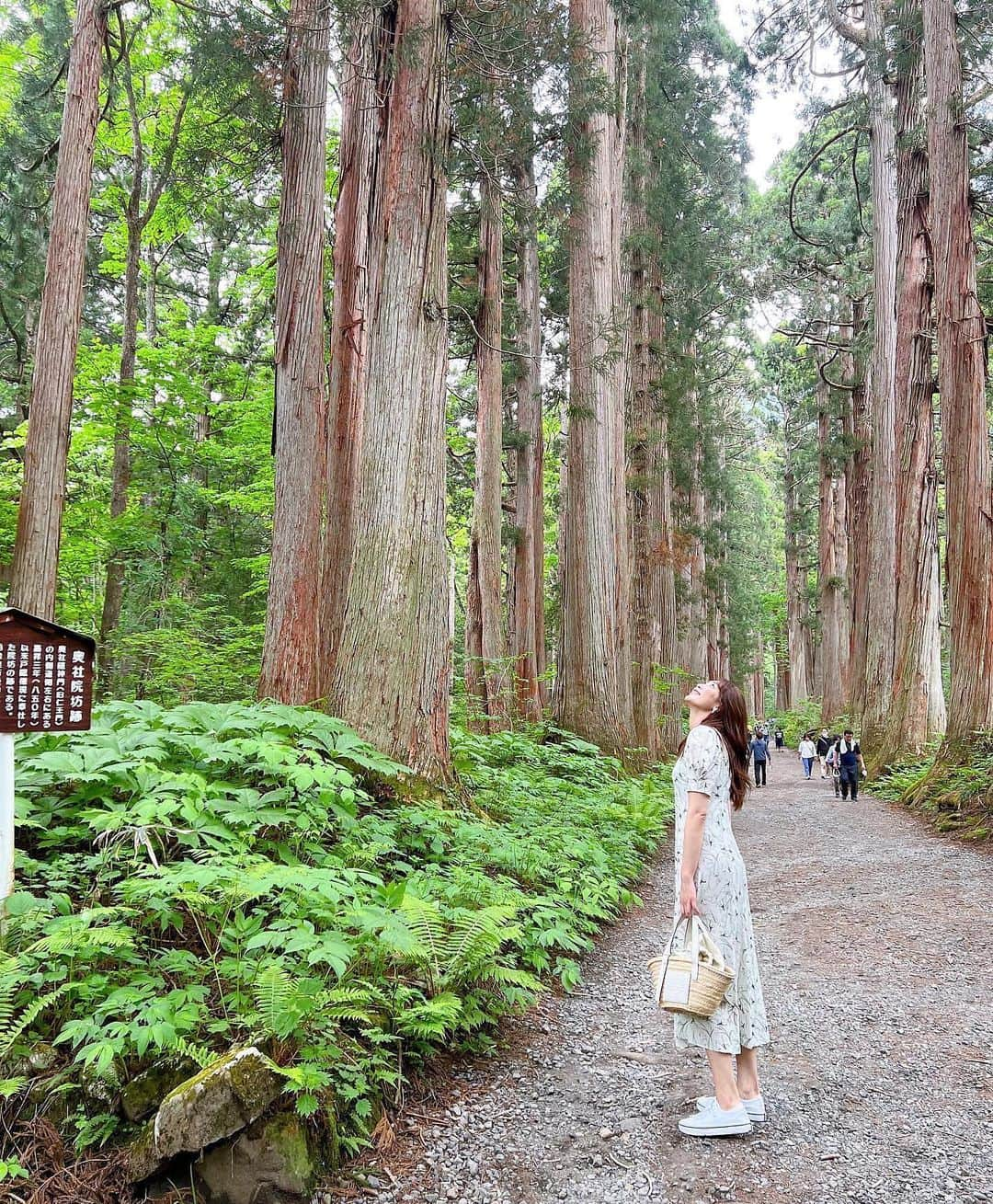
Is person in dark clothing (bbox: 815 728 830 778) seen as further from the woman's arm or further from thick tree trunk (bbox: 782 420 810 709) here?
the woman's arm

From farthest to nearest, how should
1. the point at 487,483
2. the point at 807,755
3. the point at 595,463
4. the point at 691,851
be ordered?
the point at 807,755 → the point at 487,483 → the point at 595,463 → the point at 691,851

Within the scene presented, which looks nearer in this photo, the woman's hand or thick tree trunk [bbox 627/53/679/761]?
the woman's hand

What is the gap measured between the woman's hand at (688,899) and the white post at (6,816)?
2.57 metres

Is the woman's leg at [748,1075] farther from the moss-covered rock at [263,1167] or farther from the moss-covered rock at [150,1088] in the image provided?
the moss-covered rock at [150,1088]

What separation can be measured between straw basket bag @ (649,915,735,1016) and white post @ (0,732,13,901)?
253cm

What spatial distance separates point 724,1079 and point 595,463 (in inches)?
382

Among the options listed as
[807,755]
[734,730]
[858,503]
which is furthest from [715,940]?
[858,503]

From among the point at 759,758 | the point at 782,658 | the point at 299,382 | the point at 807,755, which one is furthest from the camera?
the point at 782,658

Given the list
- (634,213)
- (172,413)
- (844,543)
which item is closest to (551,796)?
(172,413)

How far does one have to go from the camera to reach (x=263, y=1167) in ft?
8.45

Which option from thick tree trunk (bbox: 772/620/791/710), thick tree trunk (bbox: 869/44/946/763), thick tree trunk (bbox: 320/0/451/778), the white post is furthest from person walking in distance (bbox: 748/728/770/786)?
thick tree trunk (bbox: 772/620/791/710)

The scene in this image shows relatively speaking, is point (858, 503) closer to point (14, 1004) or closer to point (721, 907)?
point (721, 907)

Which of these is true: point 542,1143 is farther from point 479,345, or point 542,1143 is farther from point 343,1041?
point 479,345

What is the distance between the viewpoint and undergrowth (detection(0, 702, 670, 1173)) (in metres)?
2.76
